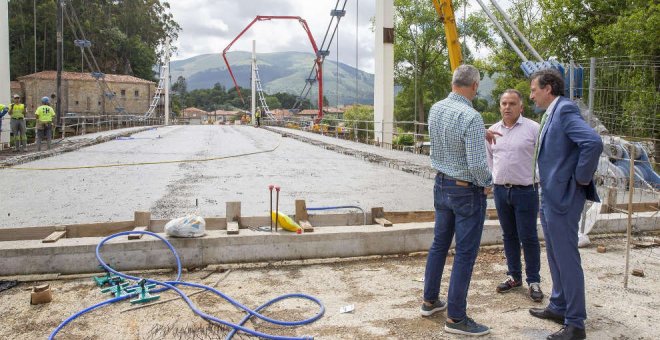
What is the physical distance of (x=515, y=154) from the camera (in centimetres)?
415

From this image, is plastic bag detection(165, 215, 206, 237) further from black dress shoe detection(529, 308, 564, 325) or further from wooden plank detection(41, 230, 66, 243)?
black dress shoe detection(529, 308, 564, 325)

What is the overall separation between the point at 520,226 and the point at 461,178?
39.1 inches

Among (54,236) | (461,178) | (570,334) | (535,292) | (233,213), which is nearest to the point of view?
(570,334)

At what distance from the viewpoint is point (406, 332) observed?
3.38 metres

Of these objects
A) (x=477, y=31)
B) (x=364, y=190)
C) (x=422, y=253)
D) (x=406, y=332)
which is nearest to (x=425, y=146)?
(x=364, y=190)

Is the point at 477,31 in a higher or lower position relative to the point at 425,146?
higher

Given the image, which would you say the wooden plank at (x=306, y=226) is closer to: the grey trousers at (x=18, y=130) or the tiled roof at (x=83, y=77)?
the grey trousers at (x=18, y=130)

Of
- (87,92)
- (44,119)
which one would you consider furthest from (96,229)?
(87,92)

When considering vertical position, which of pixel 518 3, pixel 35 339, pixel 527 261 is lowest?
pixel 35 339

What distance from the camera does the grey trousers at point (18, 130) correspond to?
598 inches

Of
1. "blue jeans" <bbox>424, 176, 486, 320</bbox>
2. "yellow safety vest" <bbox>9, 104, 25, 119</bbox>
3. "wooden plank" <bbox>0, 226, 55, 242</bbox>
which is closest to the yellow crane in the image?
"yellow safety vest" <bbox>9, 104, 25, 119</bbox>

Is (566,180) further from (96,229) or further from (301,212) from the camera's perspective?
(96,229)

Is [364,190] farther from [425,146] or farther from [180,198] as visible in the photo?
[425,146]

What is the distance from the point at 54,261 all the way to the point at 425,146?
22541 millimetres
